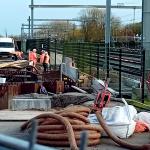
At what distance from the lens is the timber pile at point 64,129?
25.8 ft

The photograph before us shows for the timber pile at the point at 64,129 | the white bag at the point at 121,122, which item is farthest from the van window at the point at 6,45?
the timber pile at the point at 64,129

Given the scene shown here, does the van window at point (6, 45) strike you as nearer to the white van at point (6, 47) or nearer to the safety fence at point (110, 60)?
the white van at point (6, 47)

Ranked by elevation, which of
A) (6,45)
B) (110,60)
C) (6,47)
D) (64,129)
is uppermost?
(6,45)

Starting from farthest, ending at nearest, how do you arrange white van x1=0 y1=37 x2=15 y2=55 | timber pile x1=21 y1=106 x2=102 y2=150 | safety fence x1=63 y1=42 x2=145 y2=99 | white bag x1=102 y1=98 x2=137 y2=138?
white van x1=0 y1=37 x2=15 y2=55, safety fence x1=63 y1=42 x2=145 y2=99, white bag x1=102 y1=98 x2=137 y2=138, timber pile x1=21 y1=106 x2=102 y2=150

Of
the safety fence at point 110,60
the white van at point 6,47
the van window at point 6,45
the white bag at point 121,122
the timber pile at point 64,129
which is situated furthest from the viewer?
the van window at point 6,45

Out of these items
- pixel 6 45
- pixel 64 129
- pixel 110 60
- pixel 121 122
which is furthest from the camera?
pixel 6 45

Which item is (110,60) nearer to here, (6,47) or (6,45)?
(6,47)

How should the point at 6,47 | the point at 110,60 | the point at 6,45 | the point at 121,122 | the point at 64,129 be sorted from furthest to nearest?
the point at 6,45
the point at 6,47
the point at 110,60
the point at 121,122
the point at 64,129

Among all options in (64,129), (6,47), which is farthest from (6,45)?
(64,129)

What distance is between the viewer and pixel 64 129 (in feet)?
26.2

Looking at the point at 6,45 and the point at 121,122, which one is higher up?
the point at 6,45

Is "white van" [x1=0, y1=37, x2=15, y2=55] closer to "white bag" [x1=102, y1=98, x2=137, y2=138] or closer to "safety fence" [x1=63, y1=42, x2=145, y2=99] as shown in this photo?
"safety fence" [x1=63, y1=42, x2=145, y2=99]

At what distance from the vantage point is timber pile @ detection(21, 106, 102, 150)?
7.87 meters

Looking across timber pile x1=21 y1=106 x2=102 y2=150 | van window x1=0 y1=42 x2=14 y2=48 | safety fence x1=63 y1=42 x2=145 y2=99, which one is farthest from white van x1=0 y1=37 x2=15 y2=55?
timber pile x1=21 y1=106 x2=102 y2=150
